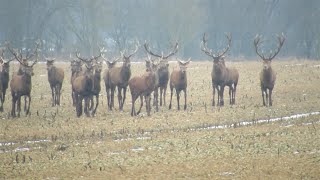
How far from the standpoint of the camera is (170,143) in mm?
20828

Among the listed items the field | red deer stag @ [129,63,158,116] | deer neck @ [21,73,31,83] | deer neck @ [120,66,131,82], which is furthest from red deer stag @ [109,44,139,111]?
deer neck @ [21,73,31,83]

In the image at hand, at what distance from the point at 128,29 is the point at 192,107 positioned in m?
65.1

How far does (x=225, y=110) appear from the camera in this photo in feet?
99.7

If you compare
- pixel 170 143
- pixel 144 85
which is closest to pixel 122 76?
pixel 144 85

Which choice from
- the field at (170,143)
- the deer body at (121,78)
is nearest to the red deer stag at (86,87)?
the field at (170,143)

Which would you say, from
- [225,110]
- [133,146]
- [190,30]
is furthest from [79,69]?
[190,30]

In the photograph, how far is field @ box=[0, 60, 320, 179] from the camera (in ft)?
55.2

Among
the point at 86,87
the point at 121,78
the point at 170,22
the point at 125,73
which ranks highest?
the point at 170,22

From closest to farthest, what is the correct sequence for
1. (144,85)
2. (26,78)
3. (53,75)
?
1. (144,85)
2. (26,78)
3. (53,75)

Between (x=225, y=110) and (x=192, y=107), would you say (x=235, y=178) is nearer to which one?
(x=225, y=110)

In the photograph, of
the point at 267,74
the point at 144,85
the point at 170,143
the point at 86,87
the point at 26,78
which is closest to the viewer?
the point at 170,143

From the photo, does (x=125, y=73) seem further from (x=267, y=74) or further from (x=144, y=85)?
(x=267, y=74)

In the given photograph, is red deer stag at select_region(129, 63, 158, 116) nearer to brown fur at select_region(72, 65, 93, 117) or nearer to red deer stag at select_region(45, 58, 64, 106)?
brown fur at select_region(72, 65, 93, 117)

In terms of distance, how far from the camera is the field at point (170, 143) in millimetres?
16828
